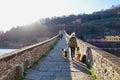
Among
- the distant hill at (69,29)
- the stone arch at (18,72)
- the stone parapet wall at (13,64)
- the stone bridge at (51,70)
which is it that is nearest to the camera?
the stone bridge at (51,70)

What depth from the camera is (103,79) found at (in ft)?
25.1

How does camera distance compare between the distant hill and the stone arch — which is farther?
the distant hill

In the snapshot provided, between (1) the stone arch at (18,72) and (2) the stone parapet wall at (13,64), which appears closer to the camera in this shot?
(2) the stone parapet wall at (13,64)

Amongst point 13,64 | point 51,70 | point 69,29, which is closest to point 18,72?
point 13,64

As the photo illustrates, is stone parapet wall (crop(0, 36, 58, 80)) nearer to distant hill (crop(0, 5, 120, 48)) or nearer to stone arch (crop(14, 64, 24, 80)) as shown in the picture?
stone arch (crop(14, 64, 24, 80))

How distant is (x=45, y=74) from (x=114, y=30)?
15210 centimetres

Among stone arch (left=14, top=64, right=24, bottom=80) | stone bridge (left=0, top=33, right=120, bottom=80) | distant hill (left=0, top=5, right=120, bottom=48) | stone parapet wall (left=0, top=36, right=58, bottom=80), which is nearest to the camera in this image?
stone bridge (left=0, top=33, right=120, bottom=80)

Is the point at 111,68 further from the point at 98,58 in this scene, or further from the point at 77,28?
the point at 77,28

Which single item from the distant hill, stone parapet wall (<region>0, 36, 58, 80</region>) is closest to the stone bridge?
stone parapet wall (<region>0, 36, 58, 80</region>)

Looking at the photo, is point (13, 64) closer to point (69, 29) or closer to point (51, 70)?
point (51, 70)

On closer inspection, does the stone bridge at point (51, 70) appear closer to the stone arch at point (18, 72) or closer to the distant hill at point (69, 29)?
the stone arch at point (18, 72)

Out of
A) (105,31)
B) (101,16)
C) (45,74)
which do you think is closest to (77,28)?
(105,31)

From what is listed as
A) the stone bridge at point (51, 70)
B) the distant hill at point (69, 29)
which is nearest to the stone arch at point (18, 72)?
the stone bridge at point (51, 70)

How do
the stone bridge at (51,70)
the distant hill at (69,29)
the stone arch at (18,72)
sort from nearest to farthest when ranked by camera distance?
the stone bridge at (51,70), the stone arch at (18,72), the distant hill at (69,29)
